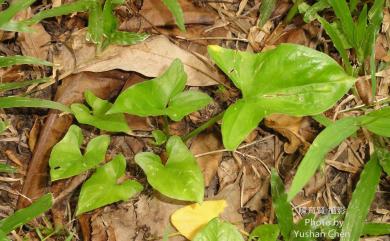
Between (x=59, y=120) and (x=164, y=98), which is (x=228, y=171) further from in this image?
(x=59, y=120)

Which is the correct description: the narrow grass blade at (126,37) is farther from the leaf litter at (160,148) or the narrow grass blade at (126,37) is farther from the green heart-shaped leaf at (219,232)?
the green heart-shaped leaf at (219,232)

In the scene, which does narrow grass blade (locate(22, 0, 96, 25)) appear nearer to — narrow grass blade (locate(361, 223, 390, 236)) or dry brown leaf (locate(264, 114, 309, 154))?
dry brown leaf (locate(264, 114, 309, 154))

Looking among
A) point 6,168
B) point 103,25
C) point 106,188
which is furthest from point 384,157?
point 6,168

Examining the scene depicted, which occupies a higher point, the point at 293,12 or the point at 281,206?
the point at 293,12

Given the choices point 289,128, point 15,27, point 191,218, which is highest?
point 15,27

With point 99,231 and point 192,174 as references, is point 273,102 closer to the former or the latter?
point 192,174
